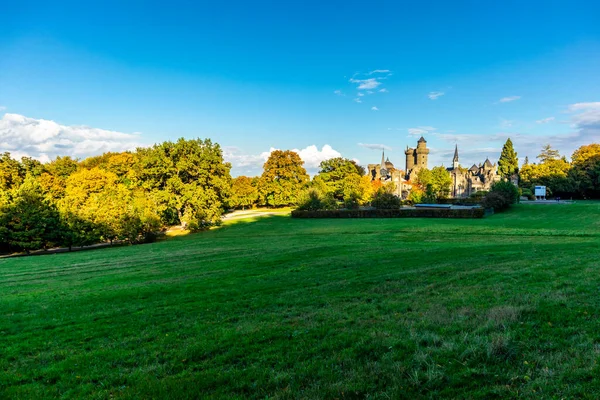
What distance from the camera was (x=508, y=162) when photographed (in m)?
87.4

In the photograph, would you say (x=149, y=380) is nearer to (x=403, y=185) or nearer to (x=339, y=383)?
(x=339, y=383)

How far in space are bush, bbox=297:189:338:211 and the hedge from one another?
182 centimetres

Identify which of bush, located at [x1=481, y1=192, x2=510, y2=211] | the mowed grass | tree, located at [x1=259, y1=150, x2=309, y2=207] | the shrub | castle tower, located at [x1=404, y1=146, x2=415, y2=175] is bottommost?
the mowed grass

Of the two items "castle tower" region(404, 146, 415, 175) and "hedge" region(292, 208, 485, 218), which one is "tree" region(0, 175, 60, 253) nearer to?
"hedge" region(292, 208, 485, 218)

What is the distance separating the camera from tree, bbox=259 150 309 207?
7231 centimetres

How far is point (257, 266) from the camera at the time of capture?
590 inches

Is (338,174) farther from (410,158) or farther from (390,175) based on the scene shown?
(410,158)

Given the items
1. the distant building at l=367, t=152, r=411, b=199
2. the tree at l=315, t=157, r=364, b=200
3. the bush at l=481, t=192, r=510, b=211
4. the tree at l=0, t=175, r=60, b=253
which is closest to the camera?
the tree at l=0, t=175, r=60, b=253

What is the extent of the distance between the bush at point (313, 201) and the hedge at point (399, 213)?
1.82 meters

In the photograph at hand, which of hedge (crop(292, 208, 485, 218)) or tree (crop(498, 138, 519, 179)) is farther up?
tree (crop(498, 138, 519, 179))

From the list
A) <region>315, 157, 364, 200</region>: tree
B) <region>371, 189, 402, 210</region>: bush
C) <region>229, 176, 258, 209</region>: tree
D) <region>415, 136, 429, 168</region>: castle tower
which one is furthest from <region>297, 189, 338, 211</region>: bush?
<region>415, 136, 429, 168</region>: castle tower

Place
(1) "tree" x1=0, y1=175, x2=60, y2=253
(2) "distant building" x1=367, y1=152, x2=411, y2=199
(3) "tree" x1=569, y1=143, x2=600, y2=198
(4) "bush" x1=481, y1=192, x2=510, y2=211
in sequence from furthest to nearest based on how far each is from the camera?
(2) "distant building" x1=367, y1=152, x2=411, y2=199 < (3) "tree" x1=569, y1=143, x2=600, y2=198 < (4) "bush" x1=481, y1=192, x2=510, y2=211 < (1) "tree" x1=0, y1=175, x2=60, y2=253

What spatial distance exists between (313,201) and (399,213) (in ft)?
45.4

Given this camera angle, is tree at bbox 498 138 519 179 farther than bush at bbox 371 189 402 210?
Yes
